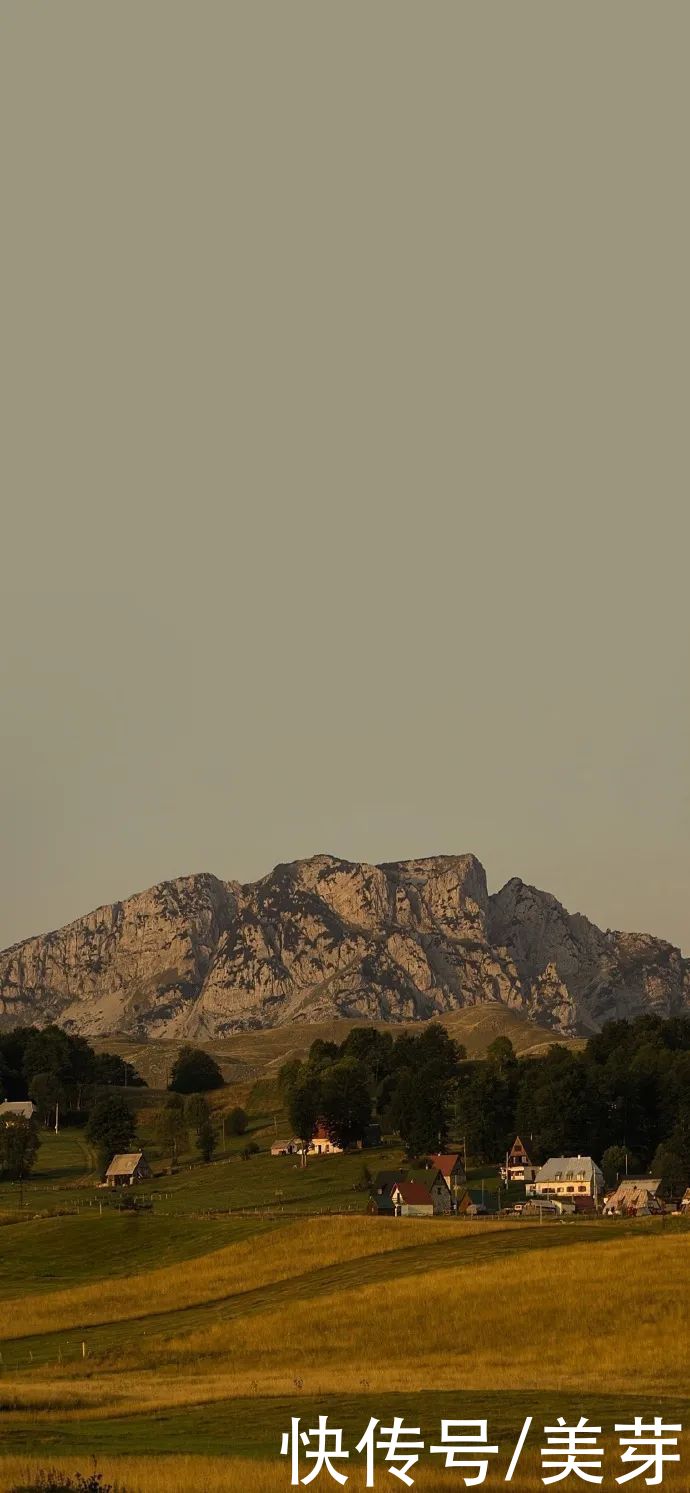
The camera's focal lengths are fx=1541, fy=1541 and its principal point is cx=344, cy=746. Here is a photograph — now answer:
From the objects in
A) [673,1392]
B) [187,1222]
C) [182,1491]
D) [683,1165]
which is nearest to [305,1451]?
[182,1491]

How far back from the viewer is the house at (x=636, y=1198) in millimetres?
151750

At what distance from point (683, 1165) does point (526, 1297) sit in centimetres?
8665

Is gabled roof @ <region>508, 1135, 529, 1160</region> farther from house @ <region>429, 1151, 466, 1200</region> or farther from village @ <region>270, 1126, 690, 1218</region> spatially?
house @ <region>429, 1151, 466, 1200</region>

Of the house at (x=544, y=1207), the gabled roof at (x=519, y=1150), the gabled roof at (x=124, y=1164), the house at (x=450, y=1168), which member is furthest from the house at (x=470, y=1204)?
the gabled roof at (x=124, y=1164)

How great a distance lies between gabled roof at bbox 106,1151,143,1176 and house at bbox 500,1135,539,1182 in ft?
152

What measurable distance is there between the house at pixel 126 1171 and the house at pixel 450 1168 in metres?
39.2

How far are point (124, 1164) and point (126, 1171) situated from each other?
2.10 metres

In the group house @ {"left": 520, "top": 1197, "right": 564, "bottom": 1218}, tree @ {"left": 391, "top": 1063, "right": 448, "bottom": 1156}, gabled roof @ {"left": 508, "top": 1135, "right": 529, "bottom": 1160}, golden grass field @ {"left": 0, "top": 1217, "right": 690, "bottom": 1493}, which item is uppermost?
tree @ {"left": 391, "top": 1063, "right": 448, "bottom": 1156}

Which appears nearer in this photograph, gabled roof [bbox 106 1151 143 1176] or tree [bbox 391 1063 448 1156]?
tree [bbox 391 1063 448 1156]

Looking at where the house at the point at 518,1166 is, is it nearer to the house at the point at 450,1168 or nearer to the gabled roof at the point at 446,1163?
the house at the point at 450,1168

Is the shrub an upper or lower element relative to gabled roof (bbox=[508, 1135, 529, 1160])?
lower

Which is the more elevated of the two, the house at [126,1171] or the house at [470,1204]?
the house at [126,1171]

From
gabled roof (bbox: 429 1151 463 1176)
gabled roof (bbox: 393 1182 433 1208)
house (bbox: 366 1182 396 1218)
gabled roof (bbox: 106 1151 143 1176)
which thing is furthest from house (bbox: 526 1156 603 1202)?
gabled roof (bbox: 106 1151 143 1176)

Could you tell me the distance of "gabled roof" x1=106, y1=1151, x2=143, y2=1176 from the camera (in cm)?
19238
